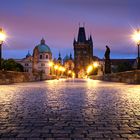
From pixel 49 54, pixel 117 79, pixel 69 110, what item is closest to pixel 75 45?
pixel 49 54

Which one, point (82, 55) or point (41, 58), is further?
point (82, 55)

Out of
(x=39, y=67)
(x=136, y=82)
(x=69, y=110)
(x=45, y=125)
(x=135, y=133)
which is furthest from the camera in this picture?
(x=39, y=67)

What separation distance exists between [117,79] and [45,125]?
102ft

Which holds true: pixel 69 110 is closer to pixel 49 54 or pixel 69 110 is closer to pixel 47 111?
pixel 47 111

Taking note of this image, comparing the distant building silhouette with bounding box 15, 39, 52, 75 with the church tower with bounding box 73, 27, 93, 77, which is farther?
the church tower with bounding box 73, 27, 93, 77

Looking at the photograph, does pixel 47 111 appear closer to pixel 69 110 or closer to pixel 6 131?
pixel 69 110

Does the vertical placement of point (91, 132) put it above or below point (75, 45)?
below

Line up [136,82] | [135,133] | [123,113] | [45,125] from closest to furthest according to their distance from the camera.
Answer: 1. [135,133]
2. [45,125]
3. [123,113]
4. [136,82]

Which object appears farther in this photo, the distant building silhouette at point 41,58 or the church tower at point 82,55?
the church tower at point 82,55

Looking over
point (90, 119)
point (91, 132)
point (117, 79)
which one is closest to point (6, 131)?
point (91, 132)

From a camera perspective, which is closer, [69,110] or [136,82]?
[69,110]

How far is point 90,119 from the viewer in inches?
272

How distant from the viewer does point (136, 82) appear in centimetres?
2747

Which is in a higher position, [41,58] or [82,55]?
[82,55]
